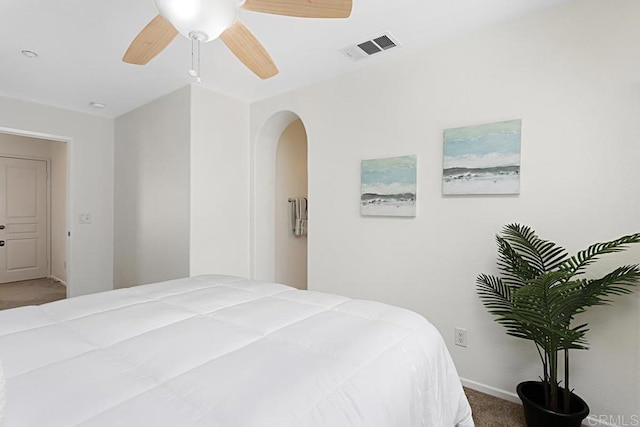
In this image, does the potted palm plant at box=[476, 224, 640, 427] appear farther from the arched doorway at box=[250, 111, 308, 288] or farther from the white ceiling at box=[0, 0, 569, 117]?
the arched doorway at box=[250, 111, 308, 288]

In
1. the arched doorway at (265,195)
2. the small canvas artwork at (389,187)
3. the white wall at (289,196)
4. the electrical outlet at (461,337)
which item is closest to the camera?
the electrical outlet at (461,337)

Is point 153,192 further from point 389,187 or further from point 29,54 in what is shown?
point 389,187

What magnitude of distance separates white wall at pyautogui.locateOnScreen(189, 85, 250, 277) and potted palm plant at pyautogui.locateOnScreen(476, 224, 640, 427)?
242 cm

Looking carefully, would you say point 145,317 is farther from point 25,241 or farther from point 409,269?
point 25,241

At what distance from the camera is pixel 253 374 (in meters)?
0.86

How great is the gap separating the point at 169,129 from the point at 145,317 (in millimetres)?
2516

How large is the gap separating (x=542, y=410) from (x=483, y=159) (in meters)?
1.38

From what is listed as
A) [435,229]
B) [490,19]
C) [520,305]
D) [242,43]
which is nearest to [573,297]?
[520,305]

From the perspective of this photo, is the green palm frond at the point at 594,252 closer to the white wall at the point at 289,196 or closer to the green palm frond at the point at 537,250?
the green palm frond at the point at 537,250

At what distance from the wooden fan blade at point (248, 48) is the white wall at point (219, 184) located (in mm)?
1352

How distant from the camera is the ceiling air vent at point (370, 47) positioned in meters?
2.23

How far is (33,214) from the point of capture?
524 cm

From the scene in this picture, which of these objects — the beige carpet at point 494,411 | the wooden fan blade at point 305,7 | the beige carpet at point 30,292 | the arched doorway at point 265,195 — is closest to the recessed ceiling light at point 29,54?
the arched doorway at point 265,195

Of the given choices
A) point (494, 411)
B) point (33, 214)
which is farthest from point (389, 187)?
point (33, 214)
